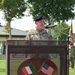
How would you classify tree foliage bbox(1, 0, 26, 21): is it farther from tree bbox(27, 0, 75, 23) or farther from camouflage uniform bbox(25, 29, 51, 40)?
camouflage uniform bbox(25, 29, 51, 40)

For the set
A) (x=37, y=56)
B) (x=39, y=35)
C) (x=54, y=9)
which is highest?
(x=54, y=9)

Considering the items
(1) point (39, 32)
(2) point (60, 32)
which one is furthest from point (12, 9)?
(1) point (39, 32)

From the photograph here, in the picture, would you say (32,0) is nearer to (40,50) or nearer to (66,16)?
(66,16)

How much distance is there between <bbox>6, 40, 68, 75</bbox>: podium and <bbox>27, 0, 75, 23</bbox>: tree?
1009 inches

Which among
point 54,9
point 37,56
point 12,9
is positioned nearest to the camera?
point 37,56

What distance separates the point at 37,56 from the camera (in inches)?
255

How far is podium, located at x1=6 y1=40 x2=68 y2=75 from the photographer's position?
643 centimetres

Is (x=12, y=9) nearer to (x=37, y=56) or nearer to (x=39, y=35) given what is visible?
(x=39, y=35)

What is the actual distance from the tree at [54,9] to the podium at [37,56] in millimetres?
25633

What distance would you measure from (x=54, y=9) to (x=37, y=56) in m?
25.8

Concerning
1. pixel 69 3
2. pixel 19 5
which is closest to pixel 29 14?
pixel 19 5

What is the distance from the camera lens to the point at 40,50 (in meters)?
6.44

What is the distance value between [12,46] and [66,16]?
26.5m

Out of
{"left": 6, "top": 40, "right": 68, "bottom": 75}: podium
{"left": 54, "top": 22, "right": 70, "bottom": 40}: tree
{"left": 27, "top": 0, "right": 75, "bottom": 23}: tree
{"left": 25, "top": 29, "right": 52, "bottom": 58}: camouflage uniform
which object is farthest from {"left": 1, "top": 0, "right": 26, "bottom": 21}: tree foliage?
{"left": 6, "top": 40, "right": 68, "bottom": 75}: podium
